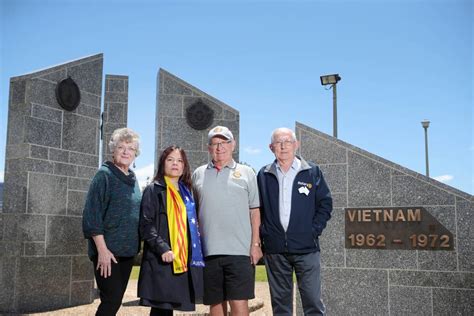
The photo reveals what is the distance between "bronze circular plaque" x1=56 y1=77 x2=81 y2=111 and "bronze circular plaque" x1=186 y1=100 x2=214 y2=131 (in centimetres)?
185

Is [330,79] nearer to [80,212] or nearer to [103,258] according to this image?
[80,212]

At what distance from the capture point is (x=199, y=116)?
766 cm

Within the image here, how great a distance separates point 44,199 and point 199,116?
2766mm

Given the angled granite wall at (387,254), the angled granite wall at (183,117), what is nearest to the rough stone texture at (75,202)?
the angled granite wall at (183,117)

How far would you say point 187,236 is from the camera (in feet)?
10.8

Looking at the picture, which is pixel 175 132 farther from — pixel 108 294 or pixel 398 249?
pixel 108 294

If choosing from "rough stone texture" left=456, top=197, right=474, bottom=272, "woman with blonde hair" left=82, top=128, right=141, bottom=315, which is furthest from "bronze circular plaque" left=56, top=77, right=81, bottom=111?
"rough stone texture" left=456, top=197, right=474, bottom=272

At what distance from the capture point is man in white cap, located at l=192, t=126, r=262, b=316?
3297 mm

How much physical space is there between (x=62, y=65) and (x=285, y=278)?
421cm

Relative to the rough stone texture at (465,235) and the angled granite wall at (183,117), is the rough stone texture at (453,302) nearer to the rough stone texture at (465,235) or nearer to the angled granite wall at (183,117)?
the rough stone texture at (465,235)

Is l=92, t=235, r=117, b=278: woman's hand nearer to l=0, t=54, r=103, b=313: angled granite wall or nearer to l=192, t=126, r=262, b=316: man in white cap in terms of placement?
l=192, t=126, r=262, b=316: man in white cap

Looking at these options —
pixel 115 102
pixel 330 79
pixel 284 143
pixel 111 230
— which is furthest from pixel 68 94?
pixel 330 79

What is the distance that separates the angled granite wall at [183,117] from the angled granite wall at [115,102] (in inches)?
21.4

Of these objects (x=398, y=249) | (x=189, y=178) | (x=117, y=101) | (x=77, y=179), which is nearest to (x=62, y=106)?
(x=77, y=179)
